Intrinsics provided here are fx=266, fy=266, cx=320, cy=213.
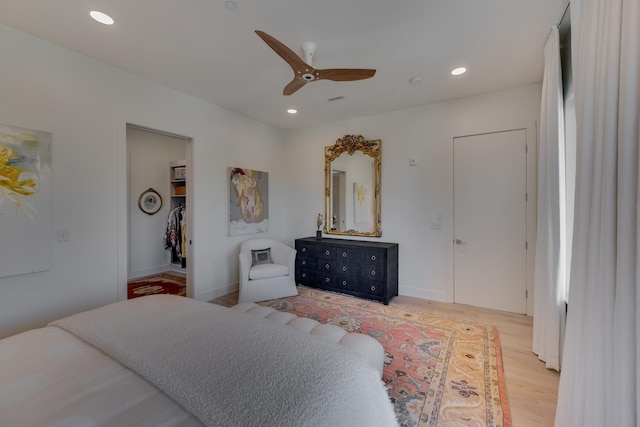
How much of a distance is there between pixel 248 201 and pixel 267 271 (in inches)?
49.0

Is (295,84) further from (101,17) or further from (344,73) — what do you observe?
(101,17)

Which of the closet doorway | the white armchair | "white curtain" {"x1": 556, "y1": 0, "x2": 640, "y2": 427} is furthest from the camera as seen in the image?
the closet doorway

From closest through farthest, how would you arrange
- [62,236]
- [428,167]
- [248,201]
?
[62,236] → [428,167] → [248,201]

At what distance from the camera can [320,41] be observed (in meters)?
2.30

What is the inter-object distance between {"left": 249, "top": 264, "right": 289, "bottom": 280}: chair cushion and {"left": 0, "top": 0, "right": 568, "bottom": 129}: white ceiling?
233 cm

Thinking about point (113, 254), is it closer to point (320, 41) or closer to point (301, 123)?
point (320, 41)

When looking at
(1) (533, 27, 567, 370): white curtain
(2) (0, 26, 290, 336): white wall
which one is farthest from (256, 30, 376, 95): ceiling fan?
(2) (0, 26, 290, 336): white wall

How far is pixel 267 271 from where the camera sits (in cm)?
366

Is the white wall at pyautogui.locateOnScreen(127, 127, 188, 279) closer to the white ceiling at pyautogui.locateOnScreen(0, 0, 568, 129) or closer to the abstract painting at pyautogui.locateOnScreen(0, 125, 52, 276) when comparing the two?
the white ceiling at pyautogui.locateOnScreen(0, 0, 568, 129)

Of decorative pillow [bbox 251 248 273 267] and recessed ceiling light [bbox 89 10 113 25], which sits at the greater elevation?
recessed ceiling light [bbox 89 10 113 25]

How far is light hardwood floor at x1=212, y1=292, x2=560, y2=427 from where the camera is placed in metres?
1.71

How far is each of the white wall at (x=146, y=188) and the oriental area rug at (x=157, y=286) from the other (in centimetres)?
33

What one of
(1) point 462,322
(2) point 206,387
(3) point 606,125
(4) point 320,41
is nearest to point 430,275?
(1) point 462,322

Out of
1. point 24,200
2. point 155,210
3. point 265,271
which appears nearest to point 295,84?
point 265,271
